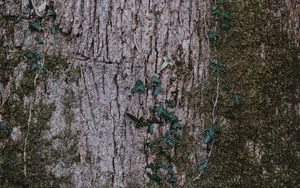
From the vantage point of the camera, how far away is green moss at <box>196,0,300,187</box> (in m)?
2.51

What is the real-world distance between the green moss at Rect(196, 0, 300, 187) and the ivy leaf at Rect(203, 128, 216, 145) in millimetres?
57

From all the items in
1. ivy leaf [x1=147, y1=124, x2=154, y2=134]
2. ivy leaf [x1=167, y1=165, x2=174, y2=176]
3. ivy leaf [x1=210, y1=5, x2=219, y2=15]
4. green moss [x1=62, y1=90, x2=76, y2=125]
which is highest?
ivy leaf [x1=210, y1=5, x2=219, y2=15]

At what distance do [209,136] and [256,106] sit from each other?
0.99 ft

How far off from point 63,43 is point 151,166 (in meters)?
0.71

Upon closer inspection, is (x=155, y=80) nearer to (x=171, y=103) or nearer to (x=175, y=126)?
(x=171, y=103)

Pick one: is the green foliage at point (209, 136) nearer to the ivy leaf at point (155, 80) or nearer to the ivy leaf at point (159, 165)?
the ivy leaf at point (159, 165)

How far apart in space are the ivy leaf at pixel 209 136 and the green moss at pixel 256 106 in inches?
2.3

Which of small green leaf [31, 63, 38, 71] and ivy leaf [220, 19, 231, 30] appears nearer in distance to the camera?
small green leaf [31, 63, 38, 71]

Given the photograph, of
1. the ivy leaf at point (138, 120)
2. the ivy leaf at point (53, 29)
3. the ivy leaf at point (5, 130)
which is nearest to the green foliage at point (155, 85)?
the ivy leaf at point (138, 120)

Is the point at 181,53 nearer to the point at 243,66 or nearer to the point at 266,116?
the point at 243,66

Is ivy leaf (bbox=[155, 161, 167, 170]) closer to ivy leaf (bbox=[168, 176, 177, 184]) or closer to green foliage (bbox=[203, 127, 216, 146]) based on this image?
ivy leaf (bbox=[168, 176, 177, 184])

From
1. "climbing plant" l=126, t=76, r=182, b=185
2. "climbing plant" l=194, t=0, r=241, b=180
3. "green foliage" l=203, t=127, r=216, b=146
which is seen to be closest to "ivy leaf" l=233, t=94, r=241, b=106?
"climbing plant" l=194, t=0, r=241, b=180

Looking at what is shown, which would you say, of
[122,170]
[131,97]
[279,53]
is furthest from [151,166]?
[279,53]

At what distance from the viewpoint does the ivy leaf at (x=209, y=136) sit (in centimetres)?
246
